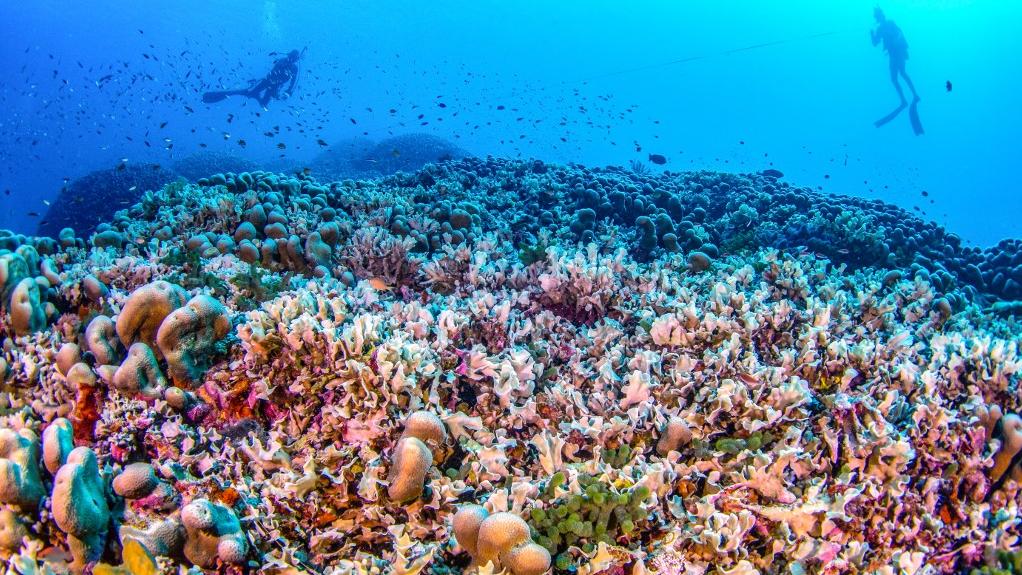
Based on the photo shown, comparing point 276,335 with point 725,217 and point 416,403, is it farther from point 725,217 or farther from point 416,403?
point 725,217

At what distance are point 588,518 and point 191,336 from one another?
281 centimetres

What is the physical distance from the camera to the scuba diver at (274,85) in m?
25.2

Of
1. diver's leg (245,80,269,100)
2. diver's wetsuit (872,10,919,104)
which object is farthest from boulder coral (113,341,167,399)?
diver's wetsuit (872,10,919,104)

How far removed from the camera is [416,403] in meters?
2.99

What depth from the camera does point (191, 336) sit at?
323 centimetres

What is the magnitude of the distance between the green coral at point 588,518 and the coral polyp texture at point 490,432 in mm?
11

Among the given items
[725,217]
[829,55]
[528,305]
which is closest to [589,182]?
[725,217]

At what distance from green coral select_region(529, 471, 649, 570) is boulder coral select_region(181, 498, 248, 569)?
4.42 ft

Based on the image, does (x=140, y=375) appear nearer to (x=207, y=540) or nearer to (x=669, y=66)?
(x=207, y=540)

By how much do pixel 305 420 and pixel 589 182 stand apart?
29.0ft

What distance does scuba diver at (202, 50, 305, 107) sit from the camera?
2522 centimetres

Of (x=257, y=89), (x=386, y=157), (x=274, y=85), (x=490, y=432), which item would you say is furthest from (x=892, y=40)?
(x=490, y=432)

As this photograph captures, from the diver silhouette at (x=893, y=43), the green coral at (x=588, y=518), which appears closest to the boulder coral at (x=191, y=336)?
the green coral at (x=588, y=518)

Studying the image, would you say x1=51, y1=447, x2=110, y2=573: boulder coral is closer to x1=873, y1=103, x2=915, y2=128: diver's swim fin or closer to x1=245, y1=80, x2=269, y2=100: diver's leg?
x1=245, y1=80, x2=269, y2=100: diver's leg
